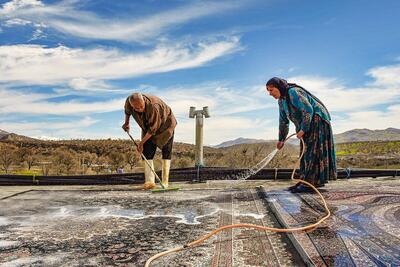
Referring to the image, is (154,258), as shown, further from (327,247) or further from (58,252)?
(327,247)

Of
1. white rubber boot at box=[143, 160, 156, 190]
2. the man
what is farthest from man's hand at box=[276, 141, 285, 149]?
white rubber boot at box=[143, 160, 156, 190]

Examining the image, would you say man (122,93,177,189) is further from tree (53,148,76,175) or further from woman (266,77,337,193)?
tree (53,148,76,175)

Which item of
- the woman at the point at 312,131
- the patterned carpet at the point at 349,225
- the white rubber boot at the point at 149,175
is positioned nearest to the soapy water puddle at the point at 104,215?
the patterned carpet at the point at 349,225

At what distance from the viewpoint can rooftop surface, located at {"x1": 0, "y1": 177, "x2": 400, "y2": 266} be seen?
234cm

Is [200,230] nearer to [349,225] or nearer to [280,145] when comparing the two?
[349,225]

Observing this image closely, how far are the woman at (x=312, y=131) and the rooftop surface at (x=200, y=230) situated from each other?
27 centimetres

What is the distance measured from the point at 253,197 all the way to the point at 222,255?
2.38 meters

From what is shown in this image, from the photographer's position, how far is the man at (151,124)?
5461 millimetres

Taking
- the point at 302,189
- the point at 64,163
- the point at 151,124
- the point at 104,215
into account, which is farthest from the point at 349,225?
the point at 64,163

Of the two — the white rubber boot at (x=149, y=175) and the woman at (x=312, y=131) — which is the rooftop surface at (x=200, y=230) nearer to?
the woman at (x=312, y=131)

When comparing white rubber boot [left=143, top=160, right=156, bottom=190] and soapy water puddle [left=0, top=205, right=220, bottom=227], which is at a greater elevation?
white rubber boot [left=143, top=160, right=156, bottom=190]

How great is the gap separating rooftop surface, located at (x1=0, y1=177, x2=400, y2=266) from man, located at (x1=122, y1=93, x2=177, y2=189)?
979 millimetres

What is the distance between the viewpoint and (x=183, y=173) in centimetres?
712

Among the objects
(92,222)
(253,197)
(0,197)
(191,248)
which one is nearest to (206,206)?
(253,197)
